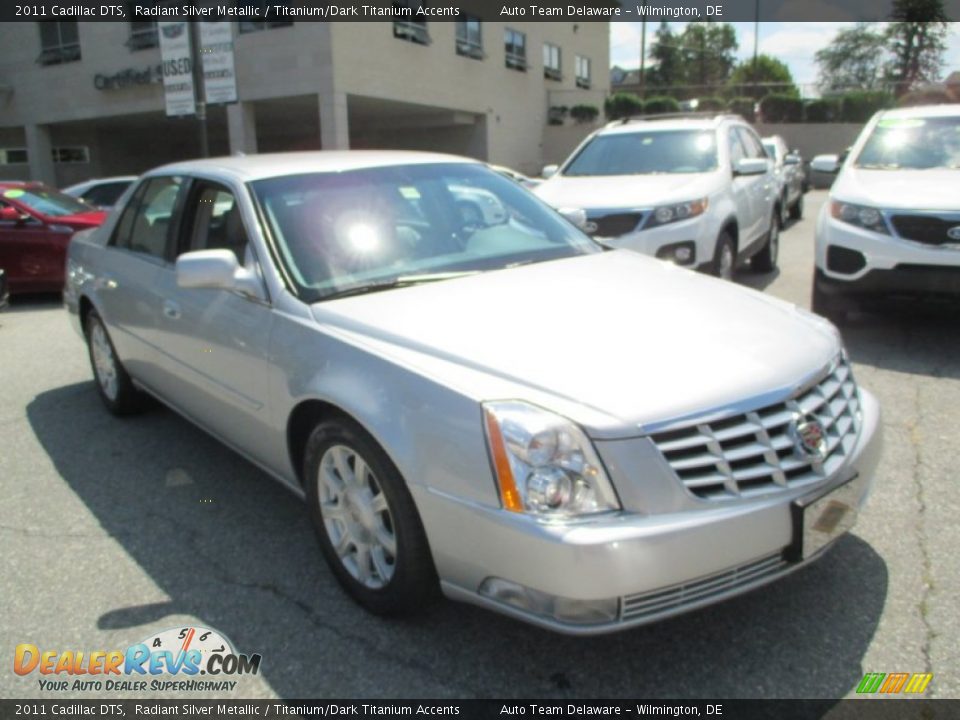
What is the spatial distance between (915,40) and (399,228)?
208 feet

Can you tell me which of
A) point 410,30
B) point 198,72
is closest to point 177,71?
point 198,72

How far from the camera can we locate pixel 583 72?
3709cm

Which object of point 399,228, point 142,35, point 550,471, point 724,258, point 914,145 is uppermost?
point 142,35

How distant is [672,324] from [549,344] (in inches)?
19.1

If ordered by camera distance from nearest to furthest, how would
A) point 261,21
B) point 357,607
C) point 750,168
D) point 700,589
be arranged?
point 700,589, point 357,607, point 750,168, point 261,21

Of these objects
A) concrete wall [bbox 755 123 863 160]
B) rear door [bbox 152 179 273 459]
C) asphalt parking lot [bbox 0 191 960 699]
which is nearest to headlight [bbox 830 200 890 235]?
asphalt parking lot [bbox 0 191 960 699]

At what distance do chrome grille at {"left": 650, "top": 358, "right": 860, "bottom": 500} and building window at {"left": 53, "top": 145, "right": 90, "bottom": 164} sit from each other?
1313 inches

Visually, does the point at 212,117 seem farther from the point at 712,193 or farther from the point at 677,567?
the point at 677,567

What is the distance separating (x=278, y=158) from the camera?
4219 millimetres

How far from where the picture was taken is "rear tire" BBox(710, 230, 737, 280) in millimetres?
7043

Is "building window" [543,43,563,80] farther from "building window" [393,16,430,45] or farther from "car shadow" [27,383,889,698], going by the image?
"car shadow" [27,383,889,698]

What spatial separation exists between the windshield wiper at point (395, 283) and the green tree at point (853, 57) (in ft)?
235

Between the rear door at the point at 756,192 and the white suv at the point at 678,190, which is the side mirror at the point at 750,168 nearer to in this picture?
the white suv at the point at 678,190

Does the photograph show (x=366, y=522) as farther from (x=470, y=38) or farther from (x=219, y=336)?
(x=470, y=38)
